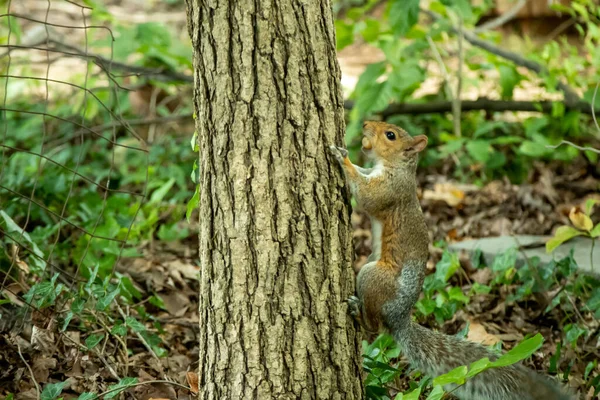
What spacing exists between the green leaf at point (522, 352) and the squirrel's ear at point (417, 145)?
57.3 inches

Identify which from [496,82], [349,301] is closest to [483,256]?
[349,301]

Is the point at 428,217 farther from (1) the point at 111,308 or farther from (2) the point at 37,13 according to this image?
(2) the point at 37,13

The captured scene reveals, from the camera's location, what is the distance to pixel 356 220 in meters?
6.04

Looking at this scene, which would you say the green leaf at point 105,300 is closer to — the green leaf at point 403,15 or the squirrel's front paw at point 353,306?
the squirrel's front paw at point 353,306

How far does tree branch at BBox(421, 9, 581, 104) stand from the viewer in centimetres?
642

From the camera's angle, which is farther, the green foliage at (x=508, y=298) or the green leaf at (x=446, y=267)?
the green leaf at (x=446, y=267)

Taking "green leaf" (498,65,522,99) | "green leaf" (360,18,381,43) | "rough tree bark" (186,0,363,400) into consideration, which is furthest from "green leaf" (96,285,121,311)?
"green leaf" (498,65,522,99)

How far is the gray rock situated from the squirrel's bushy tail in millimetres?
1597

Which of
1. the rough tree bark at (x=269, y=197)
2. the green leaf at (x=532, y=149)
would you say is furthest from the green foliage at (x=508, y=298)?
the green leaf at (x=532, y=149)

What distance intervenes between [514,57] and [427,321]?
3662mm

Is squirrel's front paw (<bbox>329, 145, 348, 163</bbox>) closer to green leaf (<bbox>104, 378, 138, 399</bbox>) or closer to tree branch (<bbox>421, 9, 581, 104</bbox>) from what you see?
green leaf (<bbox>104, 378, 138, 399</bbox>)

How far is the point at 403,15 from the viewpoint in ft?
17.1

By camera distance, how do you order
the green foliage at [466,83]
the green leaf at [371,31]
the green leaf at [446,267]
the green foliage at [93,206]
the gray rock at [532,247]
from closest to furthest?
the green foliage at [93,206]
the green leaf at [446,267]
the gray rock at [532,247]
the green foliage at [466,83]
the green leaf at [371,31]

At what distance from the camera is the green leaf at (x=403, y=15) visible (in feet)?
16.9
